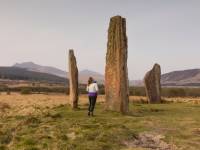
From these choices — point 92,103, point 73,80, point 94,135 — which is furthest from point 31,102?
point 94,135

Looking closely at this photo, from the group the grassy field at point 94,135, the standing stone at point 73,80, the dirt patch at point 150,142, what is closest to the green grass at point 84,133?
the grassy field at point 94,135

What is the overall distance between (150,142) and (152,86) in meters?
21.5

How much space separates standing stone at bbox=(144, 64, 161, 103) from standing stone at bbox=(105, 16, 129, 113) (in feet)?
39.4

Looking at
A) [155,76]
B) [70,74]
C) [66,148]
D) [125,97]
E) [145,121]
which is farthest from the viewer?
[155,76]

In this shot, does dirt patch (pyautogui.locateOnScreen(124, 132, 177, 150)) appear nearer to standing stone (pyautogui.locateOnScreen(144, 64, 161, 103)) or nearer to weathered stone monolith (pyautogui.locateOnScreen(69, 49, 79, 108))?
weathered stone monolith (pyautogui.locateOnScreen(69, 49, 79, 108))

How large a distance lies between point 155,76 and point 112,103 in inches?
524

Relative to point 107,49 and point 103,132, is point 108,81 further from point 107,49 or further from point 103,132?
point 103,132

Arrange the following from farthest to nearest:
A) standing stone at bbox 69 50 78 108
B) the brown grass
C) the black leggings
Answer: standing stone at bbox 69 50 78 108 < the brown grass < the black leggings

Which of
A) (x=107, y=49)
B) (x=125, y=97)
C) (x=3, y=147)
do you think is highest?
(x=107, y=49)

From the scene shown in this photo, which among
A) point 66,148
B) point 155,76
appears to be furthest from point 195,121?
point 155,76

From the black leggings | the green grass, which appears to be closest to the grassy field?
the green grass

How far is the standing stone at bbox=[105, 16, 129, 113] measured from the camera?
2430 centimetres

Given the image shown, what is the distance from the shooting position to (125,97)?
24391 millimetres

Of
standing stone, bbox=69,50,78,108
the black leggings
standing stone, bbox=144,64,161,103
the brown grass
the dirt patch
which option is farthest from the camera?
standing stone, bbox=144,64,161,103
